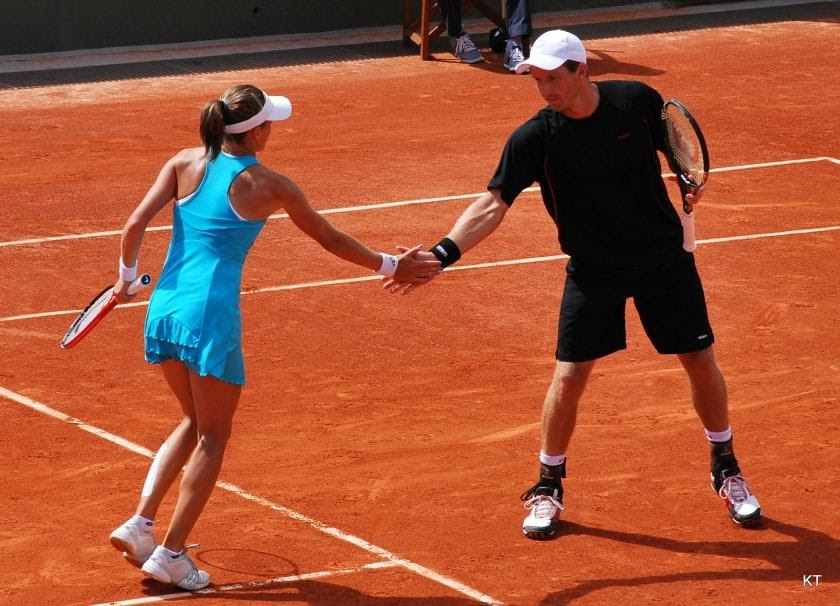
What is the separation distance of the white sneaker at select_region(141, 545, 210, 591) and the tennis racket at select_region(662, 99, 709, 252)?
2.81m

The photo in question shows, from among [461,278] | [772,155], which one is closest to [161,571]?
[461,278]

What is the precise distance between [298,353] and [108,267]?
2681 millimetres

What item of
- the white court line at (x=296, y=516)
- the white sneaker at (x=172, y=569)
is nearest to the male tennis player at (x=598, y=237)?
the white court line at (x=296, y=516)

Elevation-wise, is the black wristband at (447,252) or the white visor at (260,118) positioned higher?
the white visor at (260,118)

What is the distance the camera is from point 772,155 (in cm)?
1459

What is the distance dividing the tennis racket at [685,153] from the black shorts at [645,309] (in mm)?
228

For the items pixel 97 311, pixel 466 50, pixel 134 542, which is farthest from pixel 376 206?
pixel 134 542

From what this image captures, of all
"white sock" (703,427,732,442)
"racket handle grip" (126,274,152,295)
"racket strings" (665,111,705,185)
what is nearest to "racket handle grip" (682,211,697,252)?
"racket strings" (665,111,705,185)

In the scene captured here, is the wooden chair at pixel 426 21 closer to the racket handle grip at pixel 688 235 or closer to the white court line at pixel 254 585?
the racket handle grip at pixel 688 235

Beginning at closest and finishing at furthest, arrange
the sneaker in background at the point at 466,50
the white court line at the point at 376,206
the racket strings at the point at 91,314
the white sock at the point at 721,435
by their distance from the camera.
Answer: the racket strings at the point at 91,314 < the white sock at the point at 721,435 < the white court line at the point at 376,206 < the sneaker in background at the point at 466,50

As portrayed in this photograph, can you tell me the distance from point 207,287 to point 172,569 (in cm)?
125

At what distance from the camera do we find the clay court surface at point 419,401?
6508 mm

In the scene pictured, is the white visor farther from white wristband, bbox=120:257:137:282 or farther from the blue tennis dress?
white wristband, bbox=120:257:137:282

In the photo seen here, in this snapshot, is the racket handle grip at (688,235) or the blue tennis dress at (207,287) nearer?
the blue tennis dress at (207,287)
